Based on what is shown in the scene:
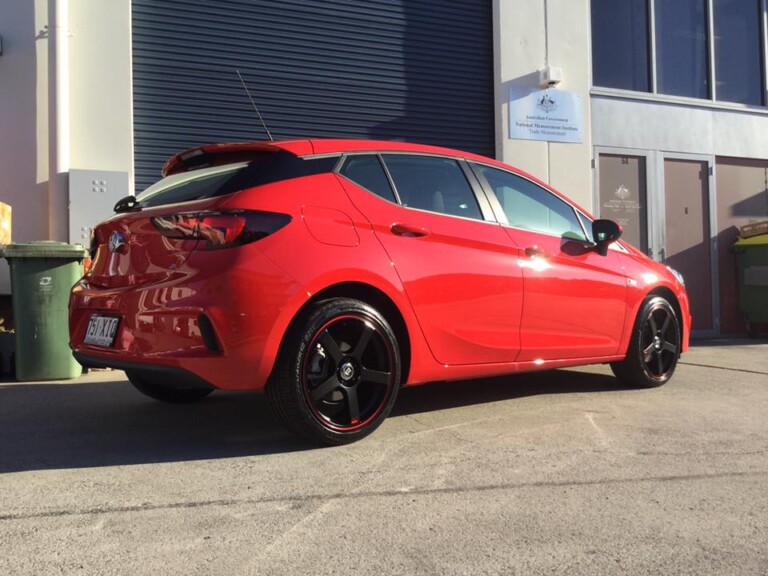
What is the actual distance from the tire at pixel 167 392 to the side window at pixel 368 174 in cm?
183

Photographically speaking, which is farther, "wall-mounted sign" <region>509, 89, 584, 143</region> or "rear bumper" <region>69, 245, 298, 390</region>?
"wall-mounted sign" <region>509, 89, 584, 143</region>

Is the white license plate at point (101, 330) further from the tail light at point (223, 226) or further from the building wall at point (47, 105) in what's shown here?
the building wall at point (47, 105)

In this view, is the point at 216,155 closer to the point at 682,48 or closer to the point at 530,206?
the point at 530,206

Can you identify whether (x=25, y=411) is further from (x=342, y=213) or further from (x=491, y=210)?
(x=491, y=210)

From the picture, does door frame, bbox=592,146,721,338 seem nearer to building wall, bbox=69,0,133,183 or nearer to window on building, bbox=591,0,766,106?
window on building, bbox=591,0,766,106

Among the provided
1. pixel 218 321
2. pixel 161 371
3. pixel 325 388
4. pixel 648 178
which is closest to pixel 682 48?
pixel 648 178

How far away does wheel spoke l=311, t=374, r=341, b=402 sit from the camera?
10.7ft

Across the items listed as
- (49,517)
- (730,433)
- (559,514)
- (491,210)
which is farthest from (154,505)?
(730,433)

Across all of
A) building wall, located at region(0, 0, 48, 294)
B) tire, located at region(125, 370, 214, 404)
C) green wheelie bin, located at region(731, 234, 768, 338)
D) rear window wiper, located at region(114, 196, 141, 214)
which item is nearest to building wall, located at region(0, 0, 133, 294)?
building wall, located at region(0, 0, 48, 294)

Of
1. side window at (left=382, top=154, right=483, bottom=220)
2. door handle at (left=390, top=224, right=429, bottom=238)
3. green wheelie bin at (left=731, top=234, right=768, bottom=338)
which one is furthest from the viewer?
green wheelie bin at (left=731, top=234, right=768, bottom=338)

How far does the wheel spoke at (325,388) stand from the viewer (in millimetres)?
3271

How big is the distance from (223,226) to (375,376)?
3.50ft

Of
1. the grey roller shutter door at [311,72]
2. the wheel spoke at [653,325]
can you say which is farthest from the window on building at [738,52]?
the wheel spoke at [653,325]

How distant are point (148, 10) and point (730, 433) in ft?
24.3
